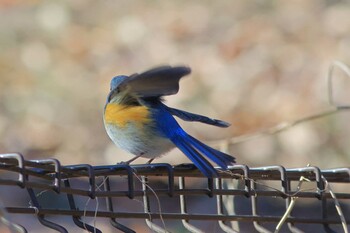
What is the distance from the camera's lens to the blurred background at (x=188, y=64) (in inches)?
257

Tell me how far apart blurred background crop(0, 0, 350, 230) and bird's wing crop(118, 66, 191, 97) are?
3.24 m

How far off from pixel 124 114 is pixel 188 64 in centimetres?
417

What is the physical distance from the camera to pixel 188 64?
7500mm

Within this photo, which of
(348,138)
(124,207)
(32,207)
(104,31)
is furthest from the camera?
(104,31)

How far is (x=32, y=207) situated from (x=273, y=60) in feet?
18.9

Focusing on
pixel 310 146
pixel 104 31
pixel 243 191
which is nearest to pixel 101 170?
pixel 243 191

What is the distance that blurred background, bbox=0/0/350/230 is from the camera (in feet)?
21.4

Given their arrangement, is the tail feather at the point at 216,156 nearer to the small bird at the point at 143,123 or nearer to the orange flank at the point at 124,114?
the small bird at the point at 143,123

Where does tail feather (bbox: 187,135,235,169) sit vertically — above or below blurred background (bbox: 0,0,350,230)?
below

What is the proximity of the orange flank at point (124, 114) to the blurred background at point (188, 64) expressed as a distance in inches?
108

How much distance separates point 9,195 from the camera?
5.70 metres

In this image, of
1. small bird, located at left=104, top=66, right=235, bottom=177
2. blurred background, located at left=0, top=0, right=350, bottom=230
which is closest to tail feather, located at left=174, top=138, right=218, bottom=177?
small bird, located at left=104, top=66, right=235, bottom=177

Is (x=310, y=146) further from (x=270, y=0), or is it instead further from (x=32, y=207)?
(x=32, y=207)

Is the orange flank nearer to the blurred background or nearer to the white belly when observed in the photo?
the white belly
